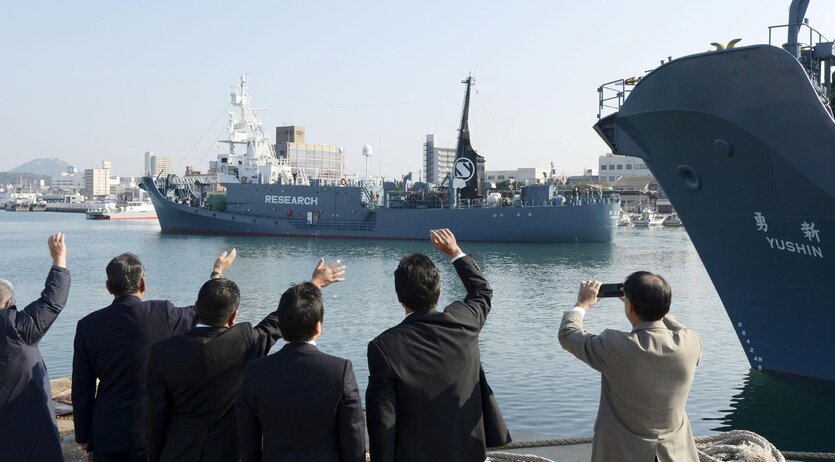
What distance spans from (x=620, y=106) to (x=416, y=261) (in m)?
6.37

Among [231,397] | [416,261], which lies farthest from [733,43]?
[231,397]

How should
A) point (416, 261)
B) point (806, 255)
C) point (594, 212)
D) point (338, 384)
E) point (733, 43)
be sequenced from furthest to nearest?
point (594, 212) → point (733, 43) → point (806, 255) → point (416, 261) → point (338, 384)

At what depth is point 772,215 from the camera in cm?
735

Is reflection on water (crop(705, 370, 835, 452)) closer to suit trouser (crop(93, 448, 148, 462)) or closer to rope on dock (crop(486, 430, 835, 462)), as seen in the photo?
rope on dock (crop(486, 430, 835, 462))

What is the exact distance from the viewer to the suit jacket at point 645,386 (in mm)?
2752

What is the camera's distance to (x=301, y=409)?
2.48 m

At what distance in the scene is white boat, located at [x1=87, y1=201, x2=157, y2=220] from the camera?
279 ft

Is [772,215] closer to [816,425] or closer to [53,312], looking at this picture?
[816,425]

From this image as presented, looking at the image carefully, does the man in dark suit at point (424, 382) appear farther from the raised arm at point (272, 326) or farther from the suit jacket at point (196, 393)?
the suit jacket at point (196, 393)

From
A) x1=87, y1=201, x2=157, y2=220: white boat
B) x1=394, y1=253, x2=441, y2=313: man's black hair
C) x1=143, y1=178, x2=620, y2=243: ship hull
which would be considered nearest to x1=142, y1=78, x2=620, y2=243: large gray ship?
x1=143, y1=178, x2=620, y2=243: ship hull

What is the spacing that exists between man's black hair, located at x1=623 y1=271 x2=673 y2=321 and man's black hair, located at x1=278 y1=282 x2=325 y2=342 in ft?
3.79

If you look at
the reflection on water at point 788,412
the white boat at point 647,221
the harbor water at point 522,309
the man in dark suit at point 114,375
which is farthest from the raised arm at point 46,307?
the white boat at point 647,221

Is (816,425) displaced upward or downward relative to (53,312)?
downward

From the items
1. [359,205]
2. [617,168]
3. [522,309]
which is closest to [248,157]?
[359,205]
